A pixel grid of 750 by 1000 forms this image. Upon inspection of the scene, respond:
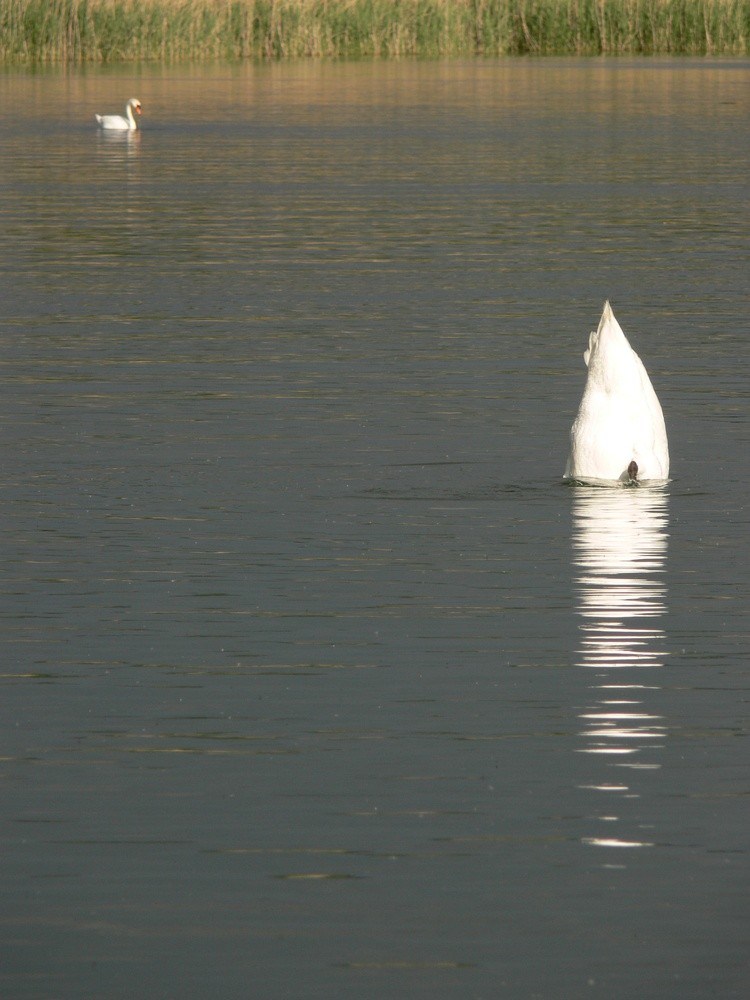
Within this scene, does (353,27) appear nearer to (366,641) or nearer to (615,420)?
(615,420)

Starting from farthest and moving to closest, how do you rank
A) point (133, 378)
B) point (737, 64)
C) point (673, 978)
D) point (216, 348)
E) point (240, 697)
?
point (737, 64) → point (216, 348) → point (133, 378) → point (240, 697) → point (673, 978)

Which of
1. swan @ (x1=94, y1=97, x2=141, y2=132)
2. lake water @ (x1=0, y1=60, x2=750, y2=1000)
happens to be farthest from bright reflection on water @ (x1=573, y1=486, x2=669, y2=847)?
swan @ (x1=94, y1=97, x2=141, y2=132)

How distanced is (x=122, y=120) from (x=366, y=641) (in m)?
37.1

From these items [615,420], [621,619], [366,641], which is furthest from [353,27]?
[366,641]

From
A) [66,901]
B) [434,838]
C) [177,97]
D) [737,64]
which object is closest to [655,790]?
[434,838]

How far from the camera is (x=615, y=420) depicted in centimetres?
1173

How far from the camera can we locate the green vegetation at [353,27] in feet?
203

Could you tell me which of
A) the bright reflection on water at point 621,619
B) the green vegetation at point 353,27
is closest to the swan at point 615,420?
the bright reflection on water at point 621,619

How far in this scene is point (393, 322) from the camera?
19.9 metres

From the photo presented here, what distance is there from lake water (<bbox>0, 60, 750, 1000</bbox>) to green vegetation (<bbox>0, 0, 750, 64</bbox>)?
39.2m

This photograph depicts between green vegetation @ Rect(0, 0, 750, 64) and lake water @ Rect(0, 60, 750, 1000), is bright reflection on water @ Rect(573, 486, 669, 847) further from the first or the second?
green vegetation @ Rect(0, 0, 750, 64)

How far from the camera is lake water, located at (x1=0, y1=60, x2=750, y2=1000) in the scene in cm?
611

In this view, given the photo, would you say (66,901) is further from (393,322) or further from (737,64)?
(737,64)

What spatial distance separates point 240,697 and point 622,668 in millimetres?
1495
